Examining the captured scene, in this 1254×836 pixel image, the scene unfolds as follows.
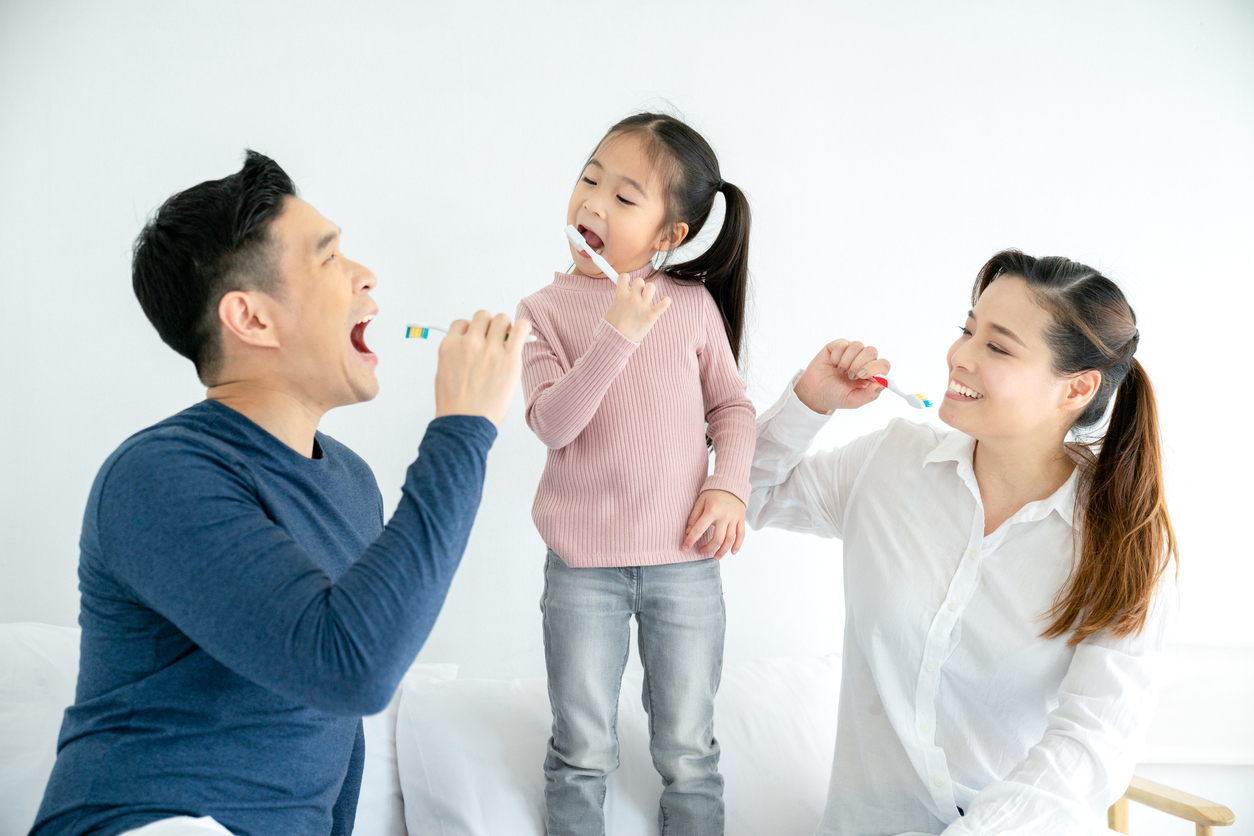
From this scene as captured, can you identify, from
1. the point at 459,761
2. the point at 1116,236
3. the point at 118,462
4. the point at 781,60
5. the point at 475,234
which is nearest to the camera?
the point at 118,462

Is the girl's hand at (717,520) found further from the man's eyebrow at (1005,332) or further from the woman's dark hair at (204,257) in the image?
the woman's dark hair at (204,257)

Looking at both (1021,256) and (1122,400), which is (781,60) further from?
(1122,400)

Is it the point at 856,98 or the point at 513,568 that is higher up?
the point at 856,98

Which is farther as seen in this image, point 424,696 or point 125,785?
point 424,696

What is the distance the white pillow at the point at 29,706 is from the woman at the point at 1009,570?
3.91ft

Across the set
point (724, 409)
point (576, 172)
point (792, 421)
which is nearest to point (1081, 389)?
point (792, 421)

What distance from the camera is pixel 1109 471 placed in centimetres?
128

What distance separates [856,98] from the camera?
1893 mm

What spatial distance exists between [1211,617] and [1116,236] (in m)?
0.94

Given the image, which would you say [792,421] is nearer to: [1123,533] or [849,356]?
[849,356]

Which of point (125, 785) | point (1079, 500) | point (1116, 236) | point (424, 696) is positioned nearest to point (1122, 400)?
point (1079, 500)

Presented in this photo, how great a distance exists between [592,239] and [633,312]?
0.22m

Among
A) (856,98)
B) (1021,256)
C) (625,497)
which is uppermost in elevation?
(856,98)

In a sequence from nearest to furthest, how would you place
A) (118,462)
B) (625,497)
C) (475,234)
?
1. (118,462)
2. (625,497)
3. (475,234)
